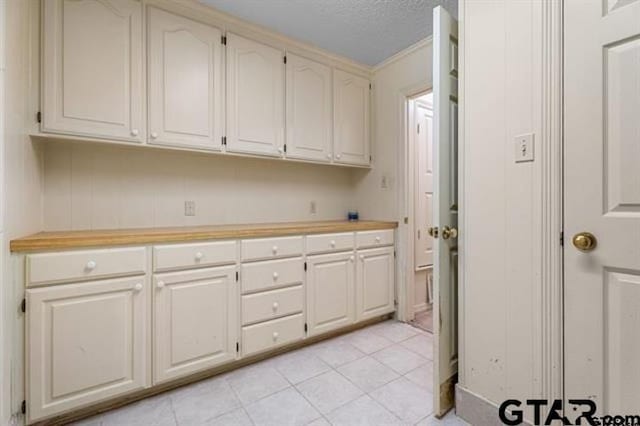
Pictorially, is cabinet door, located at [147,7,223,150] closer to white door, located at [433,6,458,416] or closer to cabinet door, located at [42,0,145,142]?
cabinet door, located at [42,0,145,142]

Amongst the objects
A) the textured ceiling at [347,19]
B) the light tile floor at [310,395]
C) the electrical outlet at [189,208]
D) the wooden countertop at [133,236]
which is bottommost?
the light tile floor at [310,395]

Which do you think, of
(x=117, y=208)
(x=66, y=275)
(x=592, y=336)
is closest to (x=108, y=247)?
(x=66, y=275)

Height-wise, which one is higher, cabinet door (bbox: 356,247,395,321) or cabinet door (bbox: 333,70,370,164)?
cabinet door (bbox: 333,70,370,164)

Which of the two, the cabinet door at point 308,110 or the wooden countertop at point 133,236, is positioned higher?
the cabinet door at point 308,110

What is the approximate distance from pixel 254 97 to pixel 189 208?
99 centimetres

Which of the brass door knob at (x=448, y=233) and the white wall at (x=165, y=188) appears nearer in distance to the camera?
the brass door knob at (x=448, y=233)

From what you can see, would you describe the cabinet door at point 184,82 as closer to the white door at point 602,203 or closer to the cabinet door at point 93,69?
the cabinet door at point 93,69

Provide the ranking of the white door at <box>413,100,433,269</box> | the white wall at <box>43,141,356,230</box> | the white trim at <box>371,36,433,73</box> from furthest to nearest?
the white door at <box>413,100,433,269</box>, the white trim at <box>371,36,433,73</box>, the white wall at <box>43,141,356,230</box>

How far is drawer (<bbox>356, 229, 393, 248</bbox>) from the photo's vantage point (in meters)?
2.51

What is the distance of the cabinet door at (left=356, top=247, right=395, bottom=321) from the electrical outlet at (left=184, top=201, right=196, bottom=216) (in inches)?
55.0

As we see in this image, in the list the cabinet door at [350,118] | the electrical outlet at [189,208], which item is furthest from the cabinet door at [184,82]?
the cabinet door at [350,118]

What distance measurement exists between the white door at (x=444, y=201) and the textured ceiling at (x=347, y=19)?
2.24 ft

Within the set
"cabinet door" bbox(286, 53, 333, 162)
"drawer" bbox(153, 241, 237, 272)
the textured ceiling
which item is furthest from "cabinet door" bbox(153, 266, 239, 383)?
the textured ceiling

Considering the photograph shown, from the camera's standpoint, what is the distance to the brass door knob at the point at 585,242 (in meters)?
1.07
